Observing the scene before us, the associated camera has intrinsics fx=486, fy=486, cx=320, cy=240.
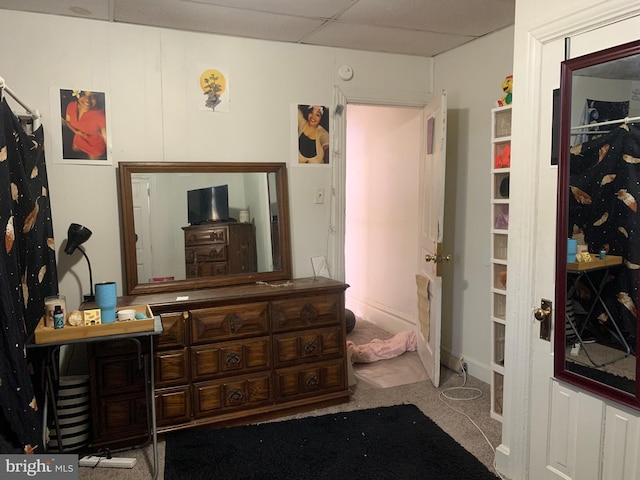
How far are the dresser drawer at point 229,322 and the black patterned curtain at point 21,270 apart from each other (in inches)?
31.1

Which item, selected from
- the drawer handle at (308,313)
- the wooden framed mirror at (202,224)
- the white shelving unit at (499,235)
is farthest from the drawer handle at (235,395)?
the white shelving unit at (499,235)

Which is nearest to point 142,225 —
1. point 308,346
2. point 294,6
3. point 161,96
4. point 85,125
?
point 85,125

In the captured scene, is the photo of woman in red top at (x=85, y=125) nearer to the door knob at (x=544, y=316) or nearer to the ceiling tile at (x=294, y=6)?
the ceiling tile at (x=294, y=6)

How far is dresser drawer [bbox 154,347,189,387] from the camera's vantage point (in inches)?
106

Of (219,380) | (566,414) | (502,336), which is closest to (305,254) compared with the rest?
(219,380)

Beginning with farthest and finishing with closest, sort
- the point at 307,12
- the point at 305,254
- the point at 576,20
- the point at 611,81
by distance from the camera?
the point at 305,254 < the point at 307,12 < the point at 576,20 < the point at 611,81

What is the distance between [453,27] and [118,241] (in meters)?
2.51

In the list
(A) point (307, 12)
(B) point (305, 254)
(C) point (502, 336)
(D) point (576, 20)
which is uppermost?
(A) point (307, 12)

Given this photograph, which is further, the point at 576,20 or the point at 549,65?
the point at 549,65

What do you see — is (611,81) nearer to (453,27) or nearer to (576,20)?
(576,20)

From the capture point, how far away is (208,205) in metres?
3.17

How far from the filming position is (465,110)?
3.57m

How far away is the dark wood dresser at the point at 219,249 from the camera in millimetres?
3137

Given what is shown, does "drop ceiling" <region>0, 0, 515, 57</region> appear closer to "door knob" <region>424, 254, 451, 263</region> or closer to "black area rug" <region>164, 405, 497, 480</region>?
"door knob" <region>424, 254, 451, 263</region>
